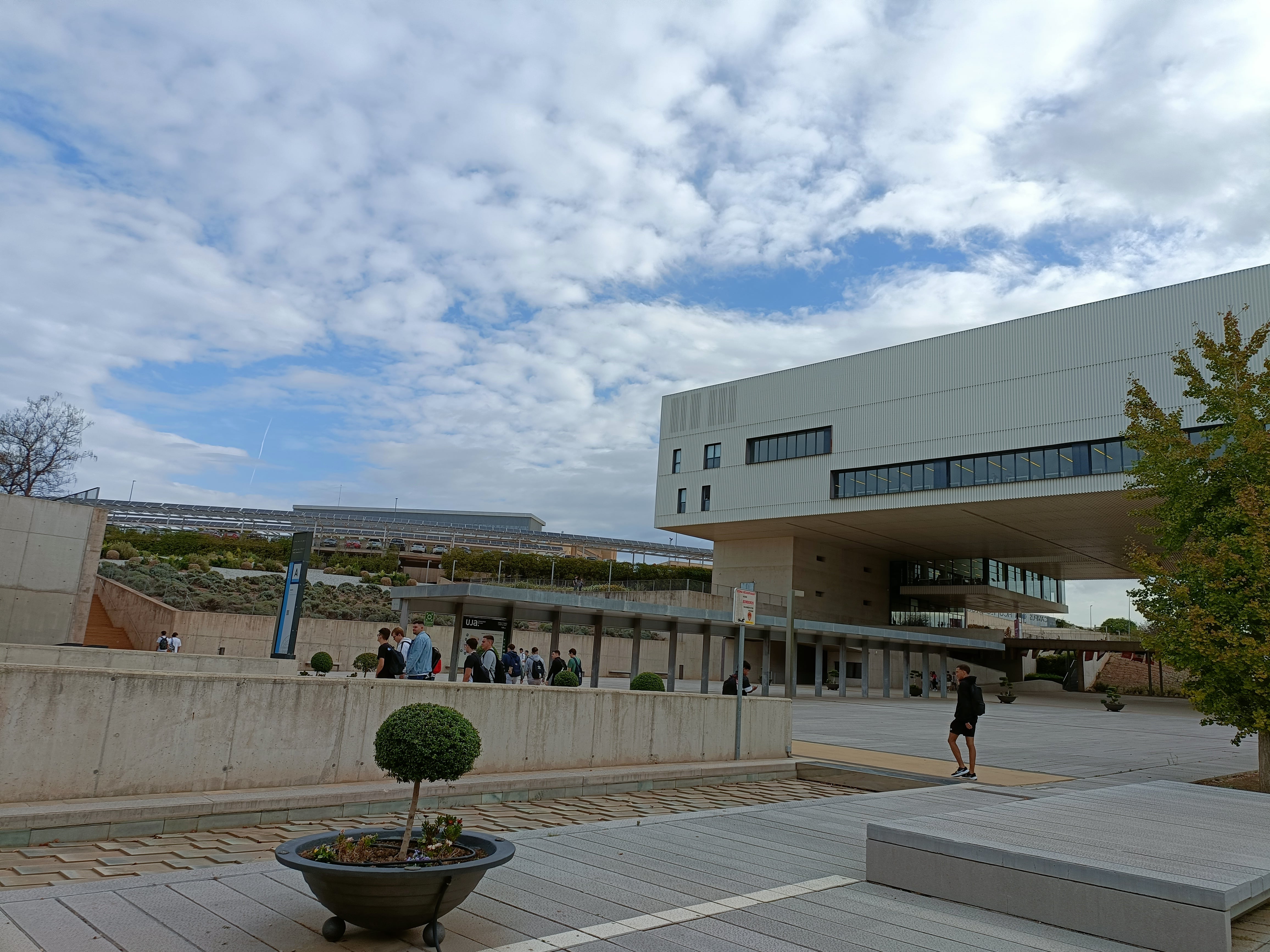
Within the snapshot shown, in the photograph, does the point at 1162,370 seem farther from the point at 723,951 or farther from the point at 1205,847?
the point at 723,951

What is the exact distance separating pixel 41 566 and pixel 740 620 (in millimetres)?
22826

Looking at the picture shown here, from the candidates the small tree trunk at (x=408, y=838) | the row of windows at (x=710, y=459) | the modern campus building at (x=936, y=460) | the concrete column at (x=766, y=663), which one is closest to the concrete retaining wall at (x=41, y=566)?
the concrete column at (x=766, y=663)

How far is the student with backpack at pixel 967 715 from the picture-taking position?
13.1 m

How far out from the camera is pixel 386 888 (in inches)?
175

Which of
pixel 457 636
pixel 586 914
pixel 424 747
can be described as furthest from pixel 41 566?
pixel 586 914

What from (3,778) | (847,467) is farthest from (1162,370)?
(3,778)

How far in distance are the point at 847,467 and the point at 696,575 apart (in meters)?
28.0

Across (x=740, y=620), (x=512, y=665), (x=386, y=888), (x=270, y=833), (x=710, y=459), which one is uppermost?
(x=710, y=459)

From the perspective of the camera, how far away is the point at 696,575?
69125 millimetres

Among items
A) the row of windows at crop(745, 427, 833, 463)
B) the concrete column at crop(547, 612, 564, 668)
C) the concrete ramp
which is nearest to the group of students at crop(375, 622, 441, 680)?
the concrete ramp

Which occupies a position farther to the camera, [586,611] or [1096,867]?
[586,611]

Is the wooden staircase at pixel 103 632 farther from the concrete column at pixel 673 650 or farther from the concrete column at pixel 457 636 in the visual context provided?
the concrete column at pixel 673 650

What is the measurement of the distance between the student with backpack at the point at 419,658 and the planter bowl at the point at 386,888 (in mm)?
8034

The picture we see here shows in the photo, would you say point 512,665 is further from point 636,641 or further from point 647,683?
point 636,641
